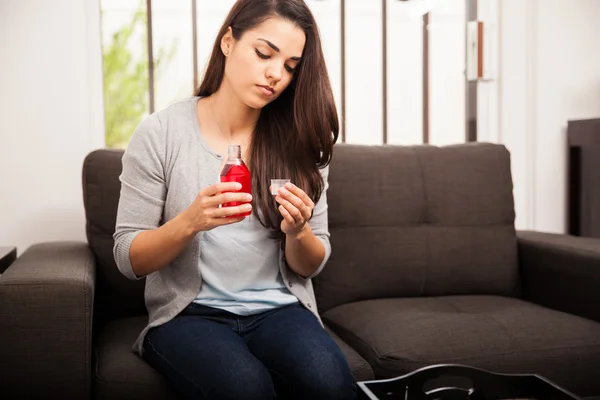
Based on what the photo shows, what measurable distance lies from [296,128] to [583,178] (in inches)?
63.9

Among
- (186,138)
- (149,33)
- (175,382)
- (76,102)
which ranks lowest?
(175,382)

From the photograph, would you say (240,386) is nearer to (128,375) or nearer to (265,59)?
(128,375)

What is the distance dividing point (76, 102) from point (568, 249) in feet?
5.73

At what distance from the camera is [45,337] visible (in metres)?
1.46

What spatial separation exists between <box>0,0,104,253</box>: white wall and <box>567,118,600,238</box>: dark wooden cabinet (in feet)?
6.34

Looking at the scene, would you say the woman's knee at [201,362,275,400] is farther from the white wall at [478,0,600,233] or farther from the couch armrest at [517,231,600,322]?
the white wall at [478,0,600,233]

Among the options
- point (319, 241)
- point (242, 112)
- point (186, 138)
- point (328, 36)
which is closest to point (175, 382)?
point (319, 241)

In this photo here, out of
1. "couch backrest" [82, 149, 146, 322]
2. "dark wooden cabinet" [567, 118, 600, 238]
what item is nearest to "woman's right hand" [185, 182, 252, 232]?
"couch backrest" [82, 149, 146, 322]

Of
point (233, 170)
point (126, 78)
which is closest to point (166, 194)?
point (233, 170)

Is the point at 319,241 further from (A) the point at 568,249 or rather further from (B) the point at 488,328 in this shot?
(A) the point at 568,249

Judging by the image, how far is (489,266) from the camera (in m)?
2.19

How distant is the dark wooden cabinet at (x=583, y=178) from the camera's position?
105 inches

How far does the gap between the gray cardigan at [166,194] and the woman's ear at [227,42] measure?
0.20m

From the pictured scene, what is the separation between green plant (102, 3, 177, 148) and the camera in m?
2.78
